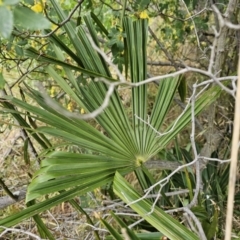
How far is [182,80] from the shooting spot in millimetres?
1480

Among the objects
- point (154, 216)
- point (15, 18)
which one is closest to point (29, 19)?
point (15, 18)

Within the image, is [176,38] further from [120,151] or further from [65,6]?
[120,151]

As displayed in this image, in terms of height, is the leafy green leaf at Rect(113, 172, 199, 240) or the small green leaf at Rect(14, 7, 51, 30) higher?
the small green leaf at Rect(14, 7, 51, 30)

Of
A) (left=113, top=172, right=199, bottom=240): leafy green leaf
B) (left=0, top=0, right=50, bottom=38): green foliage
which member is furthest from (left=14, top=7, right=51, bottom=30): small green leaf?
(left=113, top=172, right=199, bottom=240): leafy green leaf

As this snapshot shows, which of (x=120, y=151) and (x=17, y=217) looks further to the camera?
(x=120, y=151)

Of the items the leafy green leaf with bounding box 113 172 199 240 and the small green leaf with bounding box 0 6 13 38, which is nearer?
the small green leaf with bounding box 0 6 13 38

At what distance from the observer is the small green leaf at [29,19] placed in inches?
21.8

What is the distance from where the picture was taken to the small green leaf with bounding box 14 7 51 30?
0.55m

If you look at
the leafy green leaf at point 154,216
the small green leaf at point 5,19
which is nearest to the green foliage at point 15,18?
the small green leaf at point 5,19

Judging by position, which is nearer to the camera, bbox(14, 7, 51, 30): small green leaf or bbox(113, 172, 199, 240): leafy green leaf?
bbox(14, 7, 51, 30): small green leaf

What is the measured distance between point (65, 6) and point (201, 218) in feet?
3.40

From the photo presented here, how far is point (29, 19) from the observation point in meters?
0.56

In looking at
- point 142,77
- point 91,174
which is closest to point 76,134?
point 91,174

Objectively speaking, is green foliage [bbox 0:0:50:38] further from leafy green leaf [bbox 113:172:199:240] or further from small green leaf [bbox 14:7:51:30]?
leafy green leaf [bbox 113:172:199:240]
